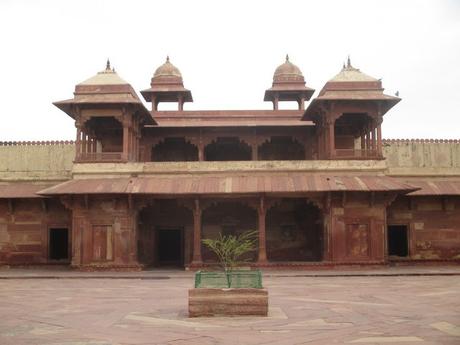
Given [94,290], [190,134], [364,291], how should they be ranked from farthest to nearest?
[190,134]
[94,290]
[364,291]

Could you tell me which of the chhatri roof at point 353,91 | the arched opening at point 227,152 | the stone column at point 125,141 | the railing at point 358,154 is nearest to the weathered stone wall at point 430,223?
the railing at point 358,154

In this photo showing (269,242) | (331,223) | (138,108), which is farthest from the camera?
(269,242)

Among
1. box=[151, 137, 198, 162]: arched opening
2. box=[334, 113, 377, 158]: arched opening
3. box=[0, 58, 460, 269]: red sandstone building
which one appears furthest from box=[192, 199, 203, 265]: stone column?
box=[334, 113, 377, 158]: arched opening

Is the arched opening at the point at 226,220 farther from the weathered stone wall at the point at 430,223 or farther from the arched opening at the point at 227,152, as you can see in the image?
the weathered stone wall at the point at 430,223

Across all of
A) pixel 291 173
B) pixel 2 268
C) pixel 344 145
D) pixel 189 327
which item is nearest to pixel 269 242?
pixel 291 173

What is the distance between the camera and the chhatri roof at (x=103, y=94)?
72.1 feet

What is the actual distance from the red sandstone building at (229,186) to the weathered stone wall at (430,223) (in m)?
0.04

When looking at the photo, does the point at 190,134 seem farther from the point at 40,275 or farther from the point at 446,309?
the point at 446,309

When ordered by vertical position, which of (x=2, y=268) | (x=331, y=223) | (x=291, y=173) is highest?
(x=291, y=173)

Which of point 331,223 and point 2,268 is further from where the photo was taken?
point 2,268

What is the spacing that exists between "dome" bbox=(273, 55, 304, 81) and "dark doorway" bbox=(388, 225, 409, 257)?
11646mm

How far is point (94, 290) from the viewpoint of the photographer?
14727 millimetres

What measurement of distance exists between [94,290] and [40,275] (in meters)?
5.48

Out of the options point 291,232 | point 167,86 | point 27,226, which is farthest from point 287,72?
point 27,226
